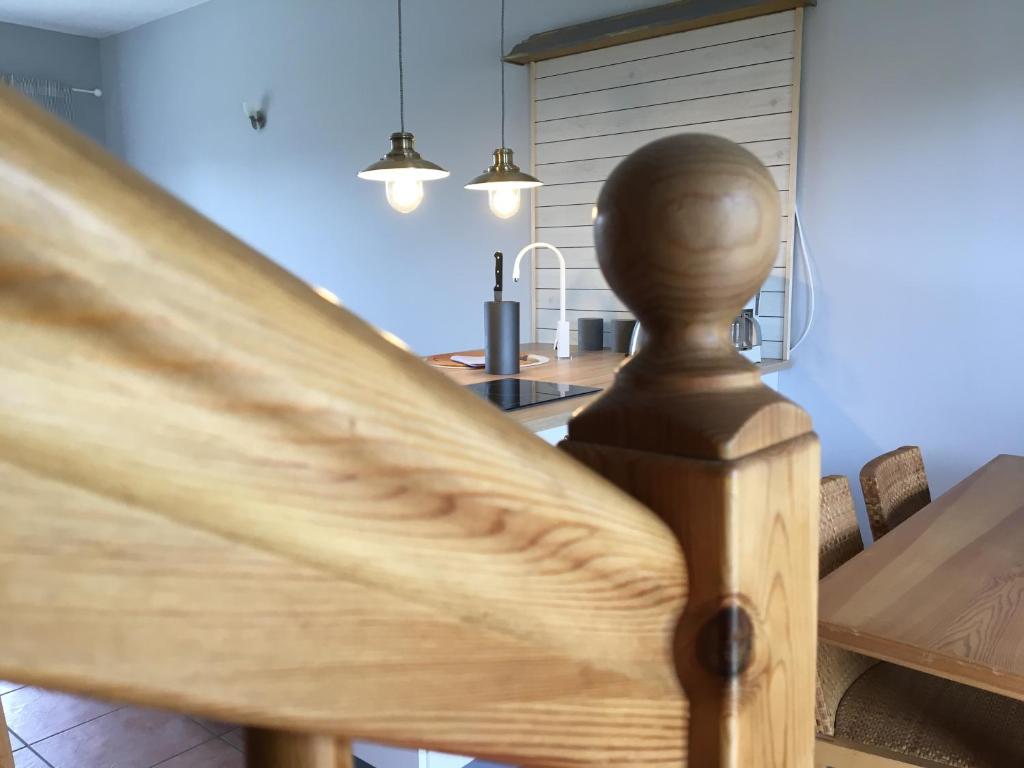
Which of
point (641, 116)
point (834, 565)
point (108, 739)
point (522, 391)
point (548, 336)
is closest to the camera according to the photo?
point (834, 565)

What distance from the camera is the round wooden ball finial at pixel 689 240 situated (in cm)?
34

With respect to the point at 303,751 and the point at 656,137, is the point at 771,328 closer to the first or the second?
the point at 656,137

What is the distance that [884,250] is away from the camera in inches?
109

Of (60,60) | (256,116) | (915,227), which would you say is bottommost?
(915,227)

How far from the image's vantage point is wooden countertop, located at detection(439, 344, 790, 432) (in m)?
1.92

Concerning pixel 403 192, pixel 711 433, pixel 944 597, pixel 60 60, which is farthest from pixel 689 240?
pixel 60 60

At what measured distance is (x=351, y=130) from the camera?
4438 mm

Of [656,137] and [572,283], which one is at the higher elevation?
[656,137]

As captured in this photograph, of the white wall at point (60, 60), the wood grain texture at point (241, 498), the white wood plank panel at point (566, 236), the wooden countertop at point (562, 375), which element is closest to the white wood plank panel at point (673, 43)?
the white wood plank panel at point (566, 236)

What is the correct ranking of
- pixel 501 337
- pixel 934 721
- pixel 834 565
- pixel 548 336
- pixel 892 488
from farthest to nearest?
pixel 548 336 → pixel 501 337 → pixel 892 488 → pixel 834 565 → pixel 934 721

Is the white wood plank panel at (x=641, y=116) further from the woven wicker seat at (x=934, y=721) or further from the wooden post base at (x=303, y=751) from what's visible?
the wooden post base at (x=303, y=751)

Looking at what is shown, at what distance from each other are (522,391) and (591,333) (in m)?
1.18

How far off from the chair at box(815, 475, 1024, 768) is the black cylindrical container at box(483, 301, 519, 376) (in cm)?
130

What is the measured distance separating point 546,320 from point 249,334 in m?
3.51
